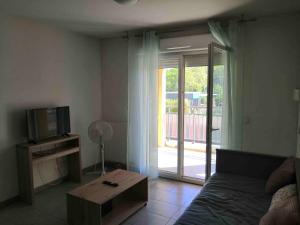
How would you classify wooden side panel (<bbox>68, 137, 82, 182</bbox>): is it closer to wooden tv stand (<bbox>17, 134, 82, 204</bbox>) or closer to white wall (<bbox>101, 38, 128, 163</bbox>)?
wooden tv stand (<bbox>17, 134, 82, 204</bbox>)

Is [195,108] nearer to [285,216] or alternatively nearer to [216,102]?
[216,102]

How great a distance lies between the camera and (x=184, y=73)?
3.57 m

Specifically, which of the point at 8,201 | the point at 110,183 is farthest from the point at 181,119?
the point at 8,201

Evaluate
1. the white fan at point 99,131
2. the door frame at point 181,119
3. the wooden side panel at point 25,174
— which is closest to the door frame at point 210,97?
the door frame at point 181,119

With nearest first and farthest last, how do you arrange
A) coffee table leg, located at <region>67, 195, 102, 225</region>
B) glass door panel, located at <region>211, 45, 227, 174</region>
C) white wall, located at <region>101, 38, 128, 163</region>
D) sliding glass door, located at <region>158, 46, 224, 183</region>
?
coffee table leg, located at <region>67, 195, 102, 225</region> < glass door panel, located at <region>211, 45, 227, 174</region> < sliding glass door, located at <region>158, 46, 224, 183</region> < white wall, located at <region>101, 38, 128, 163</region>

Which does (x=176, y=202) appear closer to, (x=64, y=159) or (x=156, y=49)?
(x=64, y=159)

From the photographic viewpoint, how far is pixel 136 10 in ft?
8.61

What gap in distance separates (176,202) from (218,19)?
2.46 m

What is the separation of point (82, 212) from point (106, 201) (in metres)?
0.29

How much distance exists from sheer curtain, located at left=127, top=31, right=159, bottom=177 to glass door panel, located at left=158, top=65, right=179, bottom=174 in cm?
30

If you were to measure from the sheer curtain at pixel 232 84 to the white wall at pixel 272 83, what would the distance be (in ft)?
0.48

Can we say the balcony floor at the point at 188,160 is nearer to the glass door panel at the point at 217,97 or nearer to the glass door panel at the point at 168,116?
the glass door panel at the point at 168,116

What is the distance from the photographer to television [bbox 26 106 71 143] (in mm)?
2893

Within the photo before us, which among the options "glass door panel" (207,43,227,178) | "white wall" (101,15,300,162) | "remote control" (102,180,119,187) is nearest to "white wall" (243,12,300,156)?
"white wall" (101,15,300,162)
